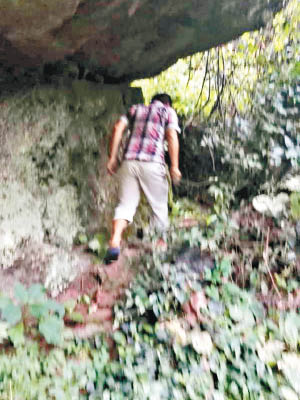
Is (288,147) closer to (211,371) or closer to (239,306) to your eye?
(239,306)

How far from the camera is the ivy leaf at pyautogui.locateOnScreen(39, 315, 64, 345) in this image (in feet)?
9.85

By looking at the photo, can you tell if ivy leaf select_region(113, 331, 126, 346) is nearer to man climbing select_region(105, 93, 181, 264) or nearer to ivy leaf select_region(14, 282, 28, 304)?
ivy leaf select_region(14, 282, 28, 304)

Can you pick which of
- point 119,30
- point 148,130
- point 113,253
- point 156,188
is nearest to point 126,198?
point 156,188

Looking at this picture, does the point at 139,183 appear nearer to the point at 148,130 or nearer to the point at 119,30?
the point at 148,130

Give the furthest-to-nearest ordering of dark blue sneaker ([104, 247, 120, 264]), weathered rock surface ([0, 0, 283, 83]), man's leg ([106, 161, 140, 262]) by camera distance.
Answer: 1. man's leg ([106, 161, 140, 262])
2. dark blue sneaker ([104, 247, 120, 264])
3. weathered rock surface ([0, 0, 283, 83])

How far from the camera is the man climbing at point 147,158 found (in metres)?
4.08

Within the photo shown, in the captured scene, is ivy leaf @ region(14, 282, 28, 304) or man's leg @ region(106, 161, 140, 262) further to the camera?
man's leg @ region(106, 161, 140, 262)

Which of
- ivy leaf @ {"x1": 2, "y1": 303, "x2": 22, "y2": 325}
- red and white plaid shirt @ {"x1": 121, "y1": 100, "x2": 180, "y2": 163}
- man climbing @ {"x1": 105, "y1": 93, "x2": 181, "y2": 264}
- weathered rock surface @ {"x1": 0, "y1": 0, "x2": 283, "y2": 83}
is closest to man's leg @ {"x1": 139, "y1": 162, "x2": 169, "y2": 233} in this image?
man climbing @ {"x1": 105, "y1": 93, "x2": 181, "y2": 264}

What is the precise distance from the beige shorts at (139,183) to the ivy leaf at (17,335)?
153cm

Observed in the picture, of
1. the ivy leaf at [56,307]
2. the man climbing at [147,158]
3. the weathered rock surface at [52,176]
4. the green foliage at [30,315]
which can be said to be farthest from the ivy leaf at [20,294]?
the man climbing at [147,158]

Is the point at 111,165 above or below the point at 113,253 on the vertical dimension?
above

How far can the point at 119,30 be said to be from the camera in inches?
162

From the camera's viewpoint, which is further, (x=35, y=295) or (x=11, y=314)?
(x=35, y=295)

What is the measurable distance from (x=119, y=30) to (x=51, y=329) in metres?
3.29
